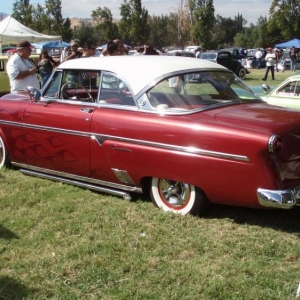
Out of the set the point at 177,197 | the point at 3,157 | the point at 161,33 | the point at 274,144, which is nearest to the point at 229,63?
the point at 3,157

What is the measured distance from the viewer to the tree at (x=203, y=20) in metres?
51.9

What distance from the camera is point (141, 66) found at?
470cm

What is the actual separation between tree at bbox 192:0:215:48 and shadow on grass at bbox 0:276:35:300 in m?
51.5

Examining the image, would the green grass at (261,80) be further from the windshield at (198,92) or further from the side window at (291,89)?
the windshield at (198,92)

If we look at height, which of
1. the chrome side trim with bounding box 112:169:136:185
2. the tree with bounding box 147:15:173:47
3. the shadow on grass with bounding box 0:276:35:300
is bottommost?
the shadow on grass with bounding box 0:276:35:300

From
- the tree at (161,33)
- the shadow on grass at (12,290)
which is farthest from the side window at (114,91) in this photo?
the tree at (161,33)

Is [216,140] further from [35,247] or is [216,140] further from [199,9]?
[199,9]

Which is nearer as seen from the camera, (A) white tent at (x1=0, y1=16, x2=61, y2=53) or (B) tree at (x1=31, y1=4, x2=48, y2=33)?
(A) white tent at (x1=0, y1=16, x2=61, y2=53)

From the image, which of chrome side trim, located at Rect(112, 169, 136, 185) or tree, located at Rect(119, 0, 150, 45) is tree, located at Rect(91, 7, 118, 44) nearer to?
tree, located at Rect(119, 0, 150, 45)

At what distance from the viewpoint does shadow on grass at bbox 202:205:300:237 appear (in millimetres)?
4090

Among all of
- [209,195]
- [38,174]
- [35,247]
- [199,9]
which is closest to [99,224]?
[35,247]

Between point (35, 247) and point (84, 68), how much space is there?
2161mm

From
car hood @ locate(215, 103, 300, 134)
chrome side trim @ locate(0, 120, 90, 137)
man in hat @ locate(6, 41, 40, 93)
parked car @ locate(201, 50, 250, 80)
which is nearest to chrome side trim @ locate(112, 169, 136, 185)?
chrome side trim @ locate(0, 120, 90, 137)

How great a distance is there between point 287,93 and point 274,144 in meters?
3.96
